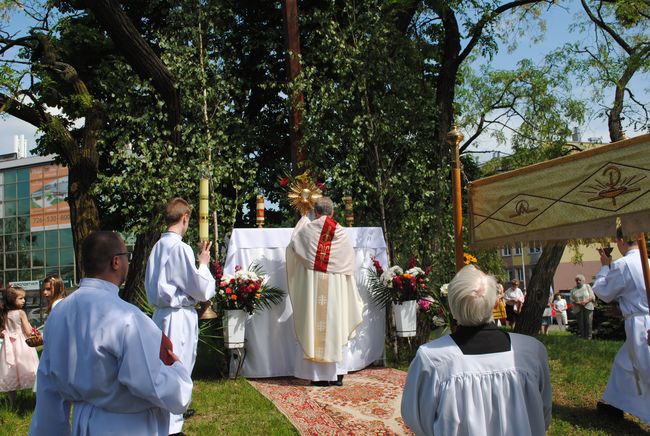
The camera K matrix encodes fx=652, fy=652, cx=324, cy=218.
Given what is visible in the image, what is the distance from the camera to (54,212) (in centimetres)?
5684

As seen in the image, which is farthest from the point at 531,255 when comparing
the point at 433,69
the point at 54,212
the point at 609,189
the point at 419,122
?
the point at 609,189

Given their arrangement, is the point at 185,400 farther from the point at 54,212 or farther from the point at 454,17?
the point at 54,212

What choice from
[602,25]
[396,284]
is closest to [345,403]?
[396,284]

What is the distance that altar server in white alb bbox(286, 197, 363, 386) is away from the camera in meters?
7.42

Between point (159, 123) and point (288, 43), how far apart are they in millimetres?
2733

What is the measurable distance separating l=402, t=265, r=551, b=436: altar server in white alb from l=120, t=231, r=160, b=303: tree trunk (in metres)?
8.91

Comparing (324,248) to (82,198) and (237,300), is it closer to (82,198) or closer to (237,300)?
(237,300)

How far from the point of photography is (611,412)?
6254mm

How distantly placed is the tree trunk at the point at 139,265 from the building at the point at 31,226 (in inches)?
1834

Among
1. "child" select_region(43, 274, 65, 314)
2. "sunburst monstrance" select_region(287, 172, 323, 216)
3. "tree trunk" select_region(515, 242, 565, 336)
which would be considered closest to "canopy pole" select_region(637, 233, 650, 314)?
"sunburst monstrance" select_region(287, 172, 323, 216)

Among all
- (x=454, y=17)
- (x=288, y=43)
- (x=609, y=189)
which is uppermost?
(x=454, y=17)

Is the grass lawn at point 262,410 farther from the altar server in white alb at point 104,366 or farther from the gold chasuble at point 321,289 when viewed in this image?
the altar server in white alb at point 104,366

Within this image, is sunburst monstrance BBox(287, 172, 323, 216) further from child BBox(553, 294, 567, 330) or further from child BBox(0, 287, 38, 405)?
child BBox(553, 294, 567, 330)

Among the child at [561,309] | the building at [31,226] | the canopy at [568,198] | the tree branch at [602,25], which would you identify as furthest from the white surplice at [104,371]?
the building at [31,226]
